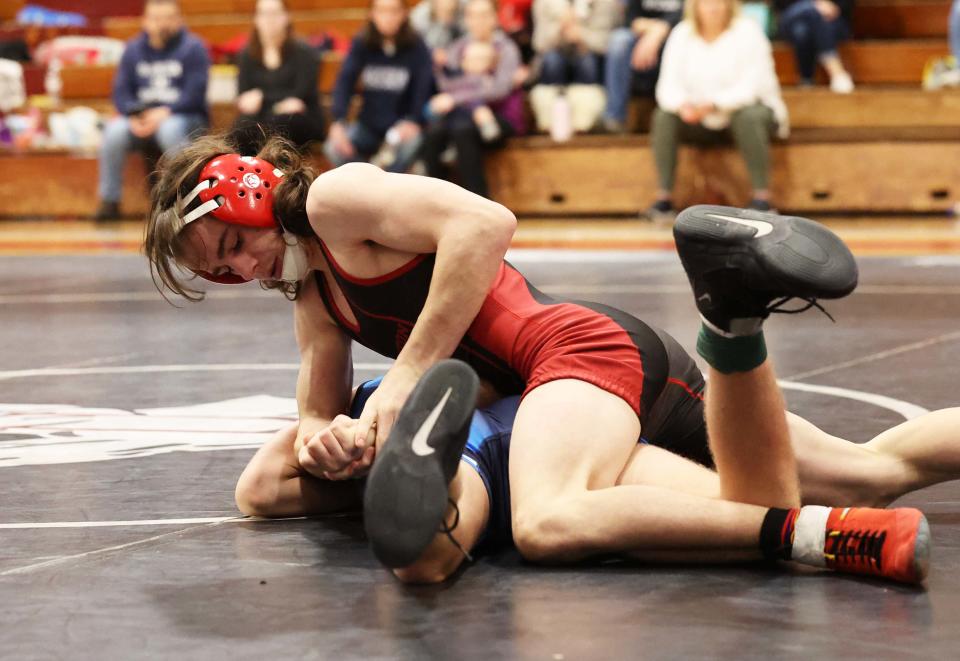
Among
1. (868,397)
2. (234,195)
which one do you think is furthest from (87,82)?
(234,195)

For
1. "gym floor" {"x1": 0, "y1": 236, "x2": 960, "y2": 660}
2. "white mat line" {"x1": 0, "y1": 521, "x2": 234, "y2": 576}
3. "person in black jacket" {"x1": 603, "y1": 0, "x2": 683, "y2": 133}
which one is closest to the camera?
"gym floor" {"x1": 0, "y1": 236, "x2": 960, "y2": 660}

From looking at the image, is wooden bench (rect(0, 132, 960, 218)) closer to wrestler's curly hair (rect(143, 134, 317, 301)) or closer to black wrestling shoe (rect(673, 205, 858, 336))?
wrestler's curly hair (rect(143, 134, 317, 301))

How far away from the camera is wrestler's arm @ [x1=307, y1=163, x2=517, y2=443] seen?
8.07ft

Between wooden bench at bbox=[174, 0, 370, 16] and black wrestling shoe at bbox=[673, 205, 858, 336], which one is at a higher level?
black wrestling shoe at bbox=[673, 205, 858, 336]

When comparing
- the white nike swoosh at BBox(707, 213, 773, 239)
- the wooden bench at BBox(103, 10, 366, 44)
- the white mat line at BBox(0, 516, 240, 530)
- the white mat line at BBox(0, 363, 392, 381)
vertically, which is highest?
the white nike swoosh at BBox(707, 213, 773, 239)

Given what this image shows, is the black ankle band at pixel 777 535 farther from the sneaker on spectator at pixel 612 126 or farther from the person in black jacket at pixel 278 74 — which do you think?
the person in black jacket at pixel 278 74

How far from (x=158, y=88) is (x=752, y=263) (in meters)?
8.53

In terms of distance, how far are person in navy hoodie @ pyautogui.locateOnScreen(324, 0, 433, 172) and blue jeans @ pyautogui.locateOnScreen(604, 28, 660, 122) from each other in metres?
1.17

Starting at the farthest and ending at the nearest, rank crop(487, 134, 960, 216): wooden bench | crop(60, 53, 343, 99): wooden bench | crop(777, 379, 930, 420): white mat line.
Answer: crop(60, 53, 343, 99): wooden bench, crop(487, 134, 960, 216): wooden bench, crop(777, 379, 930, 420): white mat line

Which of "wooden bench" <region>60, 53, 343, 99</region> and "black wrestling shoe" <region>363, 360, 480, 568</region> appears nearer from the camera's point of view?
"black wrestling shoe" <region>363, 360, 480, 568</region>

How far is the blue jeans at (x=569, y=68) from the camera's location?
31.2ft

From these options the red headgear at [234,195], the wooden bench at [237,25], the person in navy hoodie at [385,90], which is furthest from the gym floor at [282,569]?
the wooden bench at [237,25]

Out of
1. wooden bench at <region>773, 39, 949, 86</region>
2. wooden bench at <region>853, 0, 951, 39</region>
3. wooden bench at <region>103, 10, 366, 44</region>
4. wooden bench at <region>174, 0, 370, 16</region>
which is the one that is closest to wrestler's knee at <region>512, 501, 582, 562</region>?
wooden bench at <region>773, 39, 949, 86</region>

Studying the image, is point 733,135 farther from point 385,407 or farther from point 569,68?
point 385,407
